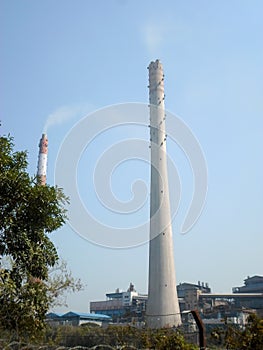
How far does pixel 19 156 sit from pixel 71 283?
3.34 meters

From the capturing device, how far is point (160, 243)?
31.0 metres

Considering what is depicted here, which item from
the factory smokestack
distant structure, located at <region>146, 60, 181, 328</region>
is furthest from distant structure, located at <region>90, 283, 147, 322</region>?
the factory smokestack

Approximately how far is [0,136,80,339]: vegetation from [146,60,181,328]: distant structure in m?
21.8

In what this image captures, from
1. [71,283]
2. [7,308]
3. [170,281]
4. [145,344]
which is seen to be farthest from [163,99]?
[7,308]

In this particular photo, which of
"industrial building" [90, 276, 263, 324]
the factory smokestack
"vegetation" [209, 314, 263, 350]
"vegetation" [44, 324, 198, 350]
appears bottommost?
"vegetation" [44, 324, 198, 350]

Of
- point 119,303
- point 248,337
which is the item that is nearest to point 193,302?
point 119,303

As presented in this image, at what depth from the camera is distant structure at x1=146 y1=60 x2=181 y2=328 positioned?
30.2 meters

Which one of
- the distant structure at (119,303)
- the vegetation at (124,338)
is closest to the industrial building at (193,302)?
the distant structure at (119,303)

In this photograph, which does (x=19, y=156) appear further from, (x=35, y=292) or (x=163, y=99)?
(x=163, y=99)

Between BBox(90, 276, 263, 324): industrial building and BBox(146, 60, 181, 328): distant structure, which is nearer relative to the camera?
BBox(146, 60, 181, 328): distant structure

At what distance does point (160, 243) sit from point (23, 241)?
2345 cm

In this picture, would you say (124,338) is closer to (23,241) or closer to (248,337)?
(248,337)

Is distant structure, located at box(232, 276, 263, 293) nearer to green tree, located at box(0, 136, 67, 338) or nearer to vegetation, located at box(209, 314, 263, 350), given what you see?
vegetation, located at box(209, 314, 263, 350)

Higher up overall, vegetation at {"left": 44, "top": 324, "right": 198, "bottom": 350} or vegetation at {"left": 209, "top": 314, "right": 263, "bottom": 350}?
vegetation at {"left": 209, "top": 314, "right": 263, "bottom": 350}
